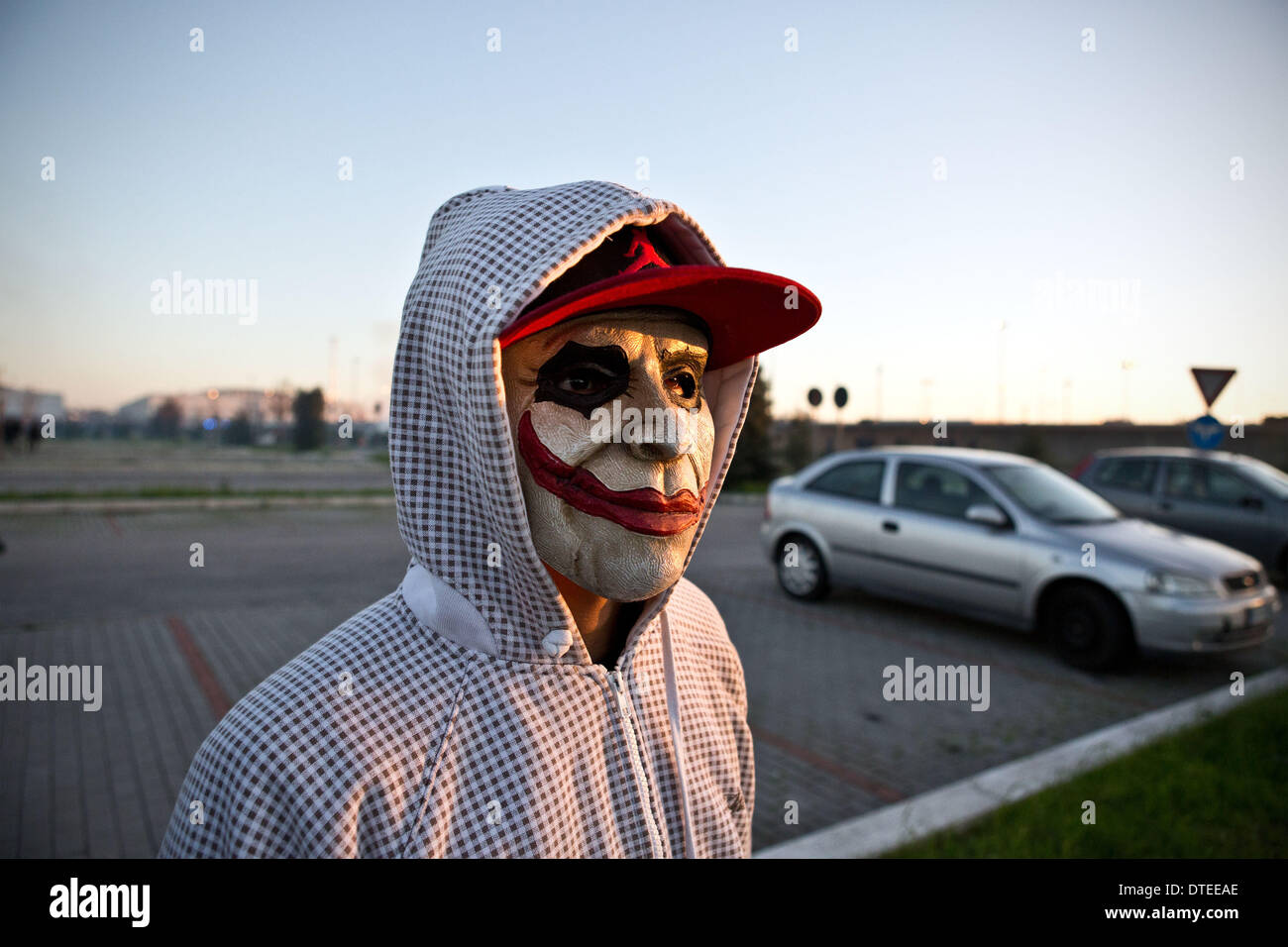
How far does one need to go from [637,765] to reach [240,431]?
7685 cm

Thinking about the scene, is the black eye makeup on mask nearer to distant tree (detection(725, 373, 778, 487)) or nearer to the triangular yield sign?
the triangular yield sign

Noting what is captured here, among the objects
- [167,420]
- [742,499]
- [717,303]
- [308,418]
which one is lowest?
[742,499]

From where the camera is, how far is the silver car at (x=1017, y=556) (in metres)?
6.15

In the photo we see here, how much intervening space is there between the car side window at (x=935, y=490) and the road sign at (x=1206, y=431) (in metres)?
3.95

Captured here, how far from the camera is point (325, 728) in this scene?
1.16m

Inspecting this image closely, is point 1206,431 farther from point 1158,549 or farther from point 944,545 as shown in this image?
point 944,545

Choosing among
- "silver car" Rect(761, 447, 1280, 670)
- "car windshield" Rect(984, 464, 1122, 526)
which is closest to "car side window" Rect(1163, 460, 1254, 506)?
"silver car" Rect(761, 447, 1280, 670)

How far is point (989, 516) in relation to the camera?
6.89 meters

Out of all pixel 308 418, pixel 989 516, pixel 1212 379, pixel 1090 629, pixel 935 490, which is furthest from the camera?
pixel 308 418

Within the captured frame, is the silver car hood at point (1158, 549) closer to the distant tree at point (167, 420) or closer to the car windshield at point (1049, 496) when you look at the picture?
the car windshield at point (1049, 496)

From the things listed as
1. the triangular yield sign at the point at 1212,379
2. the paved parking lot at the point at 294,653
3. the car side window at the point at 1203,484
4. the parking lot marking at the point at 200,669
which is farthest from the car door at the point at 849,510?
the parking lot marking at the point at 200,669

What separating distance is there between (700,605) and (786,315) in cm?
70

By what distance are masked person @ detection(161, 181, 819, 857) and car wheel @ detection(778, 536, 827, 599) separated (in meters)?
7.56

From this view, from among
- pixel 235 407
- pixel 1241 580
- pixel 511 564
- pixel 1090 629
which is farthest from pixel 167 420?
pixel 511 564
